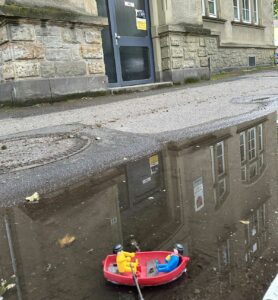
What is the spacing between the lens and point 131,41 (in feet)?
39.8

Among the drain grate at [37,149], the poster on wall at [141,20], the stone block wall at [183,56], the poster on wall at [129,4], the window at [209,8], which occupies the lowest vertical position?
the drain grate at [37,149]

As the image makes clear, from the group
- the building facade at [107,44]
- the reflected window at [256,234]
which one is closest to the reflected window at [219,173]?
the reflected window at [256,234]

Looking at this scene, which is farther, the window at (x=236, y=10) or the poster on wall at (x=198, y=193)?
the window at (x=236, y=10)

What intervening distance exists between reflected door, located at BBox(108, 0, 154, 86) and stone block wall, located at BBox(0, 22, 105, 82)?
68.5 inches

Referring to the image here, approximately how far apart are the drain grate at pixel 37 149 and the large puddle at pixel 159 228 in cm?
80

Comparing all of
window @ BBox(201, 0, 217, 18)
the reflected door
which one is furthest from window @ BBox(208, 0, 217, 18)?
the reflected door

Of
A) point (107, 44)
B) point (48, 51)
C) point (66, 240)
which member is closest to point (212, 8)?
point (107, 44)

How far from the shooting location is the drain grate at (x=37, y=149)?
151 inches

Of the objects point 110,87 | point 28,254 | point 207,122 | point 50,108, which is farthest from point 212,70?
point 28,254

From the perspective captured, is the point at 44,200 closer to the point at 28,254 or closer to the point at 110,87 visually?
the point at 28,254

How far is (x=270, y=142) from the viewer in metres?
4.12

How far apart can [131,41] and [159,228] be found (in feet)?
34.8

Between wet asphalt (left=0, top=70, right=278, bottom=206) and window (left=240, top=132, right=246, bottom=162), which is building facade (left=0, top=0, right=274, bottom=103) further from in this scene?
window (left=240, top=132, right=246, bottom=162)

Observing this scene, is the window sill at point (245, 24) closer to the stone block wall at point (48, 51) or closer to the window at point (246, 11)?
the window at point (246, 11)
